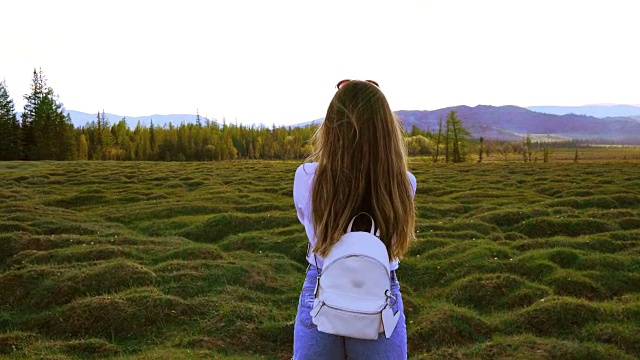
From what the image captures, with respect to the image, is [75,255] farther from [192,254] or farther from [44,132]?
[44,132]

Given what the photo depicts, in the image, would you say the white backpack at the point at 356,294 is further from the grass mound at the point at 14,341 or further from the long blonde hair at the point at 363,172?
the grass mound at the point at 14,341

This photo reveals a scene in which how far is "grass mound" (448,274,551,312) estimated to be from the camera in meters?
12.2

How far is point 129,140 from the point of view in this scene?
368 feet

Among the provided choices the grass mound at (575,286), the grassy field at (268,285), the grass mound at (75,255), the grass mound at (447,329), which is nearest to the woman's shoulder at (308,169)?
the grassy field at (268,285)

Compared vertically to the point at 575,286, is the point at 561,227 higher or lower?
higher

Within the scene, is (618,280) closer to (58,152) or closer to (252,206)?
(252,206)

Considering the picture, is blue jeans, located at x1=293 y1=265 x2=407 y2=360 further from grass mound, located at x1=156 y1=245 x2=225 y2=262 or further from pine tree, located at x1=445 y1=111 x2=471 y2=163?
pine tree, located at x1=445 y1=111 x2=471 y2=163

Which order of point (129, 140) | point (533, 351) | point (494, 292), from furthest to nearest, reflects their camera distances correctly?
point (129, 140) < point (494, 292) < point (533, 351)

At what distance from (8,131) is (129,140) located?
119ft

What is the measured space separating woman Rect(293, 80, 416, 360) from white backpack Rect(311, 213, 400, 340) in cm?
16

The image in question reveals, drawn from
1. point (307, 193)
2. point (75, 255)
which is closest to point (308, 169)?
point (307, 193)

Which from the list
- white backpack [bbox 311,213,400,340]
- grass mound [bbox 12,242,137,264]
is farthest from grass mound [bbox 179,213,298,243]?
white backpack [bbox 311,213,400,340]

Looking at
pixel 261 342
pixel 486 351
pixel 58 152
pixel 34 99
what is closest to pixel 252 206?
pixel 261 342

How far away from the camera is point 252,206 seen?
27.1 m
